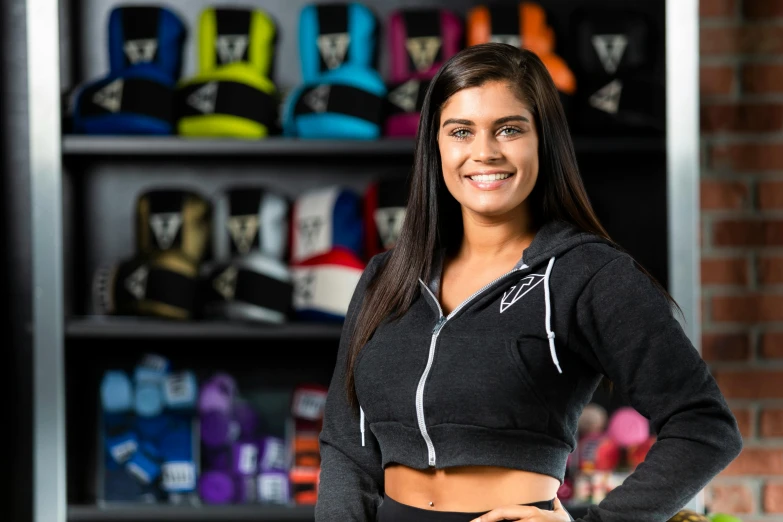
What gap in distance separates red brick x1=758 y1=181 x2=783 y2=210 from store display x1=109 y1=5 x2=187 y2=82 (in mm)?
1624

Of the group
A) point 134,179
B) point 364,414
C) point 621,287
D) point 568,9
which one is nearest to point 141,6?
point 134,179

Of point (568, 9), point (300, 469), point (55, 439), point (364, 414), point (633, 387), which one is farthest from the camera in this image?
point (568, 9)

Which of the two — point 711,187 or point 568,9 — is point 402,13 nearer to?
point 568,9

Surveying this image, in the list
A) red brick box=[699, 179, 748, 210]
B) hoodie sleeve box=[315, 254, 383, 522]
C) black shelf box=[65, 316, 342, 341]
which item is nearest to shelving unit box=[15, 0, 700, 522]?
black shelf box=[65, 316, 342, 341]

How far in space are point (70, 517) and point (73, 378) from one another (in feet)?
1.19

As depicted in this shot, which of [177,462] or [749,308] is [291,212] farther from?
[749,308]

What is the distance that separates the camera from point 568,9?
256 cm

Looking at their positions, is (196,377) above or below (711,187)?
below

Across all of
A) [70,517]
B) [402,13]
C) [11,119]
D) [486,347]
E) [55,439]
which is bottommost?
[70,517]

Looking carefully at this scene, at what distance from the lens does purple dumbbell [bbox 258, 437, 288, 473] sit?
7.86 feet

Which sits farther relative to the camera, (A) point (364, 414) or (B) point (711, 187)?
(B) point (711, 187)

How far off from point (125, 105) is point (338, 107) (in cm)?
55

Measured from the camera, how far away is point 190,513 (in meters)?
2.28

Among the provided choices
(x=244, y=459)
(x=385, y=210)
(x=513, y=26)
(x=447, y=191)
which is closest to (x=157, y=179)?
(x=385, y=210)
